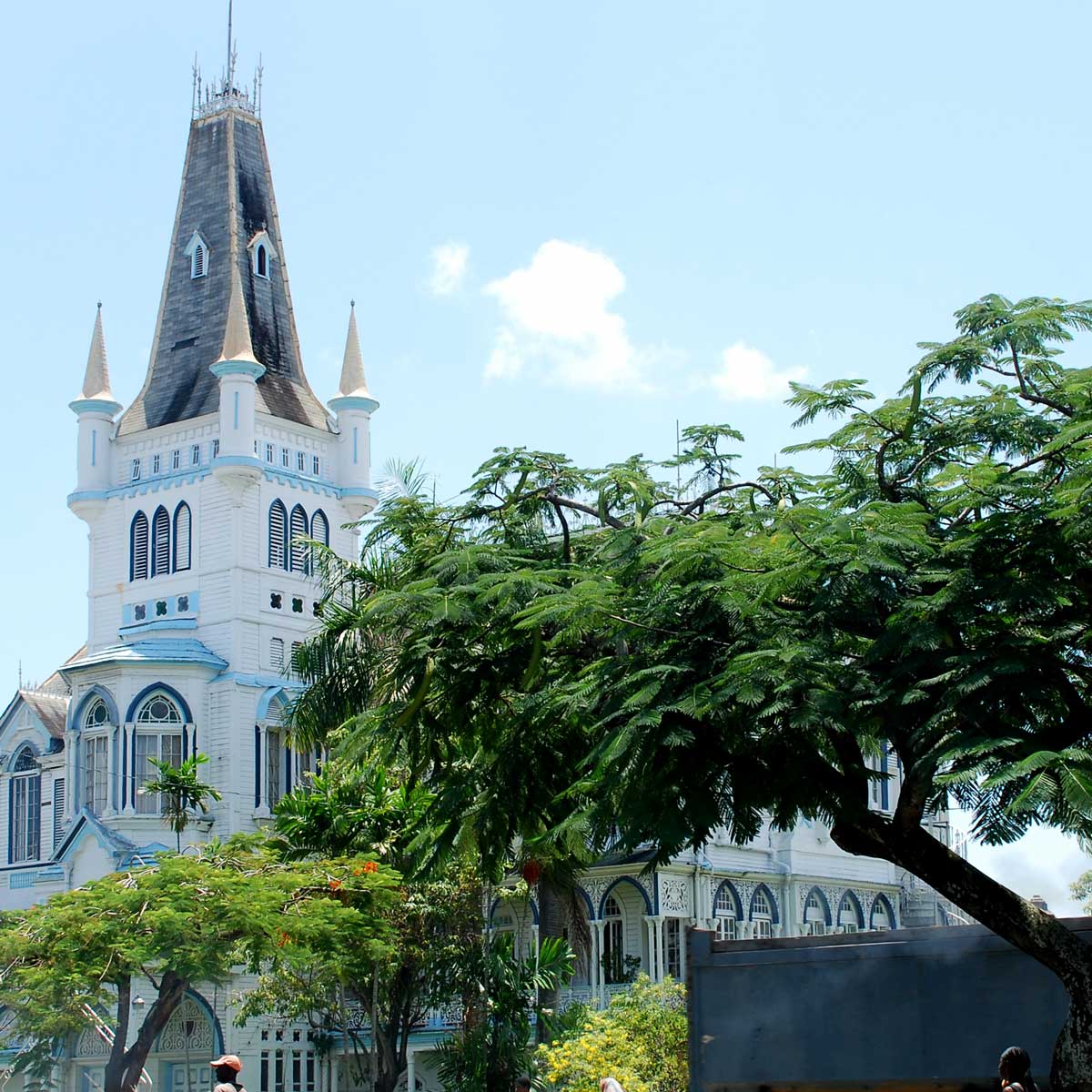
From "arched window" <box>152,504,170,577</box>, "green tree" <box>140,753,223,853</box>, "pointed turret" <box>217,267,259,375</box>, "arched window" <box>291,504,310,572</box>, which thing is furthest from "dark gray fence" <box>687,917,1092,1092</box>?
"arched window" <box>152,504,170,577</box>

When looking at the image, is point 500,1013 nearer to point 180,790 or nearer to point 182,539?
point 180,790

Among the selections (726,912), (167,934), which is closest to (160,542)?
(726,912)

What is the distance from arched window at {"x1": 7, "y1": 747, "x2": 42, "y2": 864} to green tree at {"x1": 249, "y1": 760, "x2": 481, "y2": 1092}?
17.0 meters

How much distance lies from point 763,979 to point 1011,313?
676cm

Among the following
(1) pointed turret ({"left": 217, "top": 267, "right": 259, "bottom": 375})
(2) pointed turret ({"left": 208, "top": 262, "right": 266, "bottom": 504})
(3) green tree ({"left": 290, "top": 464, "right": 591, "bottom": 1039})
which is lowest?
(3) green tree ({"left": 290, "top": 464, "right": 591, "bottom": 1039})

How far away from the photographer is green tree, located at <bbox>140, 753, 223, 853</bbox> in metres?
44.8

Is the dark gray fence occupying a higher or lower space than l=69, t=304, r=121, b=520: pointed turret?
lower

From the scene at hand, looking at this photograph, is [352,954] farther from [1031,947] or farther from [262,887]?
[1031,947]

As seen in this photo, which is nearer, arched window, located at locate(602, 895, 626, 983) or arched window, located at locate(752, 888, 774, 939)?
arched window, located at locate(602, 895, 626, 983)

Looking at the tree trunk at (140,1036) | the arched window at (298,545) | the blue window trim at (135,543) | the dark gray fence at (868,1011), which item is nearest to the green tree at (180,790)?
the arched window at (298,545)

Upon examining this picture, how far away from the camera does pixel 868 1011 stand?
17047 millimetres

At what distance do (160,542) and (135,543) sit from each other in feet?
3.80

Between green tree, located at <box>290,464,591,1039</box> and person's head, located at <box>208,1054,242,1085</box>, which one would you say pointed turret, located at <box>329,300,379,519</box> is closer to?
green tree, located at <box>290,464,591,1039</box>

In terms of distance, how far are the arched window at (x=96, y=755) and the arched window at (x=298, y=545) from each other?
23.5 feet
